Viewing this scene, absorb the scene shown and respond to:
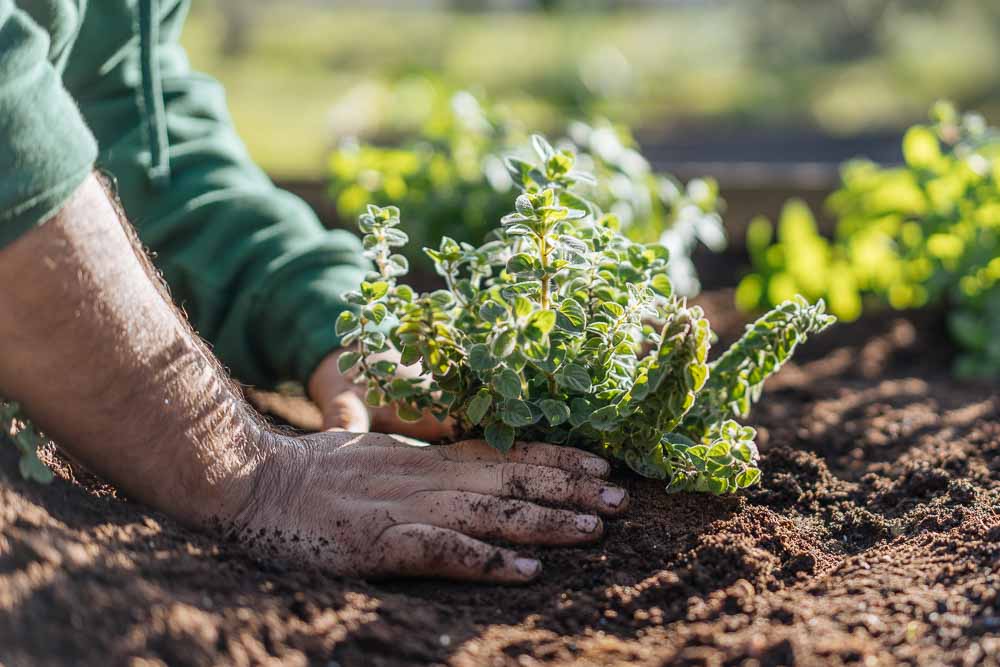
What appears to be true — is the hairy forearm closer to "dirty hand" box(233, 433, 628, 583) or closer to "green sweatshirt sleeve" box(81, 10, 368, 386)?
"dirty hand" box(233, 433, 628, 583)

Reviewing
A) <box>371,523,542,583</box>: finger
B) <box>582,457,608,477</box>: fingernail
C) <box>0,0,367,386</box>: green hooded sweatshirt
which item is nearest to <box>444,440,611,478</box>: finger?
<box>582,457,608,477</box>: fingernail

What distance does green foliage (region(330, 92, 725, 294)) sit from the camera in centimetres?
280

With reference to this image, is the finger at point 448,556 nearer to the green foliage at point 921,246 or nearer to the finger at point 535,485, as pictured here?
the finger at point 535,485

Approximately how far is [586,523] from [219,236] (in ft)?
3.11

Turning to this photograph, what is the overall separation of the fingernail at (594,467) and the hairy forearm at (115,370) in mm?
484

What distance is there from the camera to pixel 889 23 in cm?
905

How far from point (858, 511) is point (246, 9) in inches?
359

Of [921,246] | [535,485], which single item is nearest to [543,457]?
[535,485]

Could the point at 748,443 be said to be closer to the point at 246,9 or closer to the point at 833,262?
the point at 833,262

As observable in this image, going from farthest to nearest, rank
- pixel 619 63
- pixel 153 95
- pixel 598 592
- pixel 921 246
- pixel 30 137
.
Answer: pixel 619 63 → pixel 921 246 → pixel 153 95 → pixel 598 592 → pixel 30 137

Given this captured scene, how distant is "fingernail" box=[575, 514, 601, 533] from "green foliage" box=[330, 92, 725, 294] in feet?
4.29

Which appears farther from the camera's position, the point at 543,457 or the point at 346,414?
the point at 346,414

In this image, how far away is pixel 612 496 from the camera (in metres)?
1.50

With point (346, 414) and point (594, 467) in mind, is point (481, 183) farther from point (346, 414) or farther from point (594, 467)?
point (594, 467)
